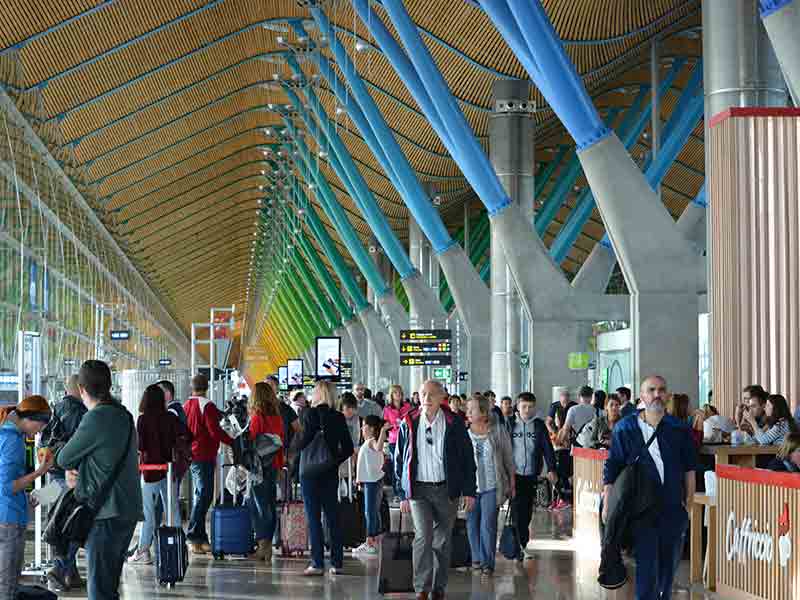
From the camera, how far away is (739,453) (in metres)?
10.5

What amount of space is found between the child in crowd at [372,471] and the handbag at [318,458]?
214cm

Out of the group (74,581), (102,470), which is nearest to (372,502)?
(74,581)

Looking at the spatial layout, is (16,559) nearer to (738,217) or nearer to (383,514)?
(383,514)

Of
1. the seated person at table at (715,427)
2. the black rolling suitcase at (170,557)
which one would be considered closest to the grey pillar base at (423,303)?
the seated person at table at (715,427)

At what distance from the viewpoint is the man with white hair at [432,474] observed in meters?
9.13

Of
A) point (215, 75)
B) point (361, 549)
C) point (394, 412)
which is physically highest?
point (215, 75)

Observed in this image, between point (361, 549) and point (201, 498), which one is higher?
point (201, 498)

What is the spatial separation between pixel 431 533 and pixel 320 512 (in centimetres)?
224

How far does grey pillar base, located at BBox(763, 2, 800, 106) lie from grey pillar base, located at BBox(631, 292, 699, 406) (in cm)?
549

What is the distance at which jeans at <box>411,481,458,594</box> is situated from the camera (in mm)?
9148

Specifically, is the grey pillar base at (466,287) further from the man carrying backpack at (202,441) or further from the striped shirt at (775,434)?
the striped shirt at (775,434)

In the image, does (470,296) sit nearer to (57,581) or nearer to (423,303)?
(423,303)

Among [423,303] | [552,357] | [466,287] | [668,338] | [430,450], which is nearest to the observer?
[430,450]

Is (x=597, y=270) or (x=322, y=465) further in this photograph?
(x=597, y=270)
